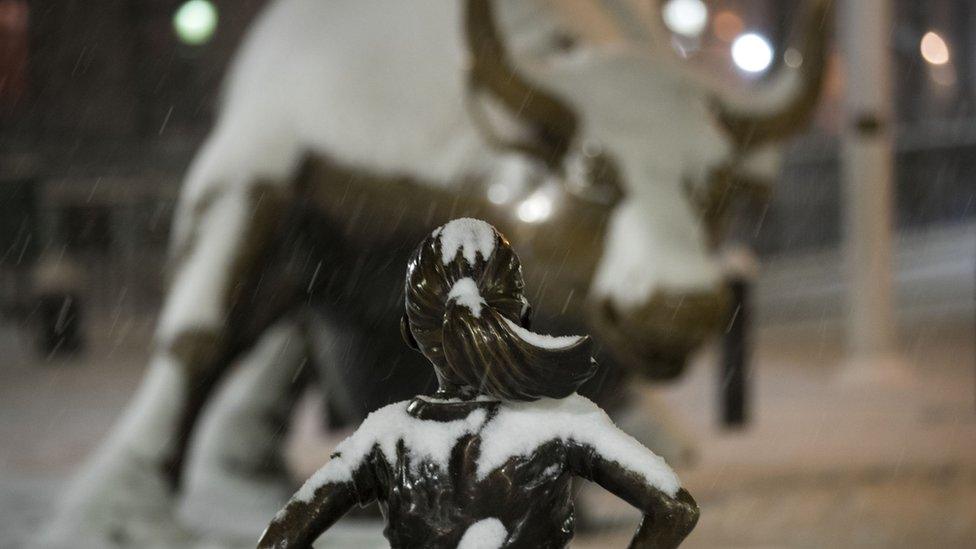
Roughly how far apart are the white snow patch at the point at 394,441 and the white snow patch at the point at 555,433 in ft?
0.09

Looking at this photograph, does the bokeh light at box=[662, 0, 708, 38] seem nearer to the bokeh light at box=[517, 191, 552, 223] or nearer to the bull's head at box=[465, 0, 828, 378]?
the bull's head at box=[465, 0, 828, 378]

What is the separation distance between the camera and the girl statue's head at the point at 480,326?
146 centimetres

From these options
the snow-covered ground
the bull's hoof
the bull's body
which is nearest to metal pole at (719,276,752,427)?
the snow-covered ground

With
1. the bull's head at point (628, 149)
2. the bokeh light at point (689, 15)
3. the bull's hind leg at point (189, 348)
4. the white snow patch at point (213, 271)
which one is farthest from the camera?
the bokeh light at point (689, 15)

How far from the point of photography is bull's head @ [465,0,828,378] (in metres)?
4.85

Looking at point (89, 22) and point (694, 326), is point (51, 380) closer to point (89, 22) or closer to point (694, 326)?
point (694, 326)

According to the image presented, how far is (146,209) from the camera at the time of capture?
18031mm

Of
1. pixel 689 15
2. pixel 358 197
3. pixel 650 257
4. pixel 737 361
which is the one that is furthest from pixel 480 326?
pixel 689 15

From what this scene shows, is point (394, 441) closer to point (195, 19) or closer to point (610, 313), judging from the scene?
point (610, 313)

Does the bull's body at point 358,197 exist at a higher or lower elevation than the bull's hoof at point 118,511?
higher

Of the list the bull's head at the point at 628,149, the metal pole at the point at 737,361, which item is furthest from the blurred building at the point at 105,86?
the bull's head at the point at 628,149

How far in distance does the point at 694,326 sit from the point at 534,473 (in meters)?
3.19

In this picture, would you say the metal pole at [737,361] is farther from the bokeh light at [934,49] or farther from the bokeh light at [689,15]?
the bokeh light at [934,49]

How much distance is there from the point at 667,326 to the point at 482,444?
3.18m
